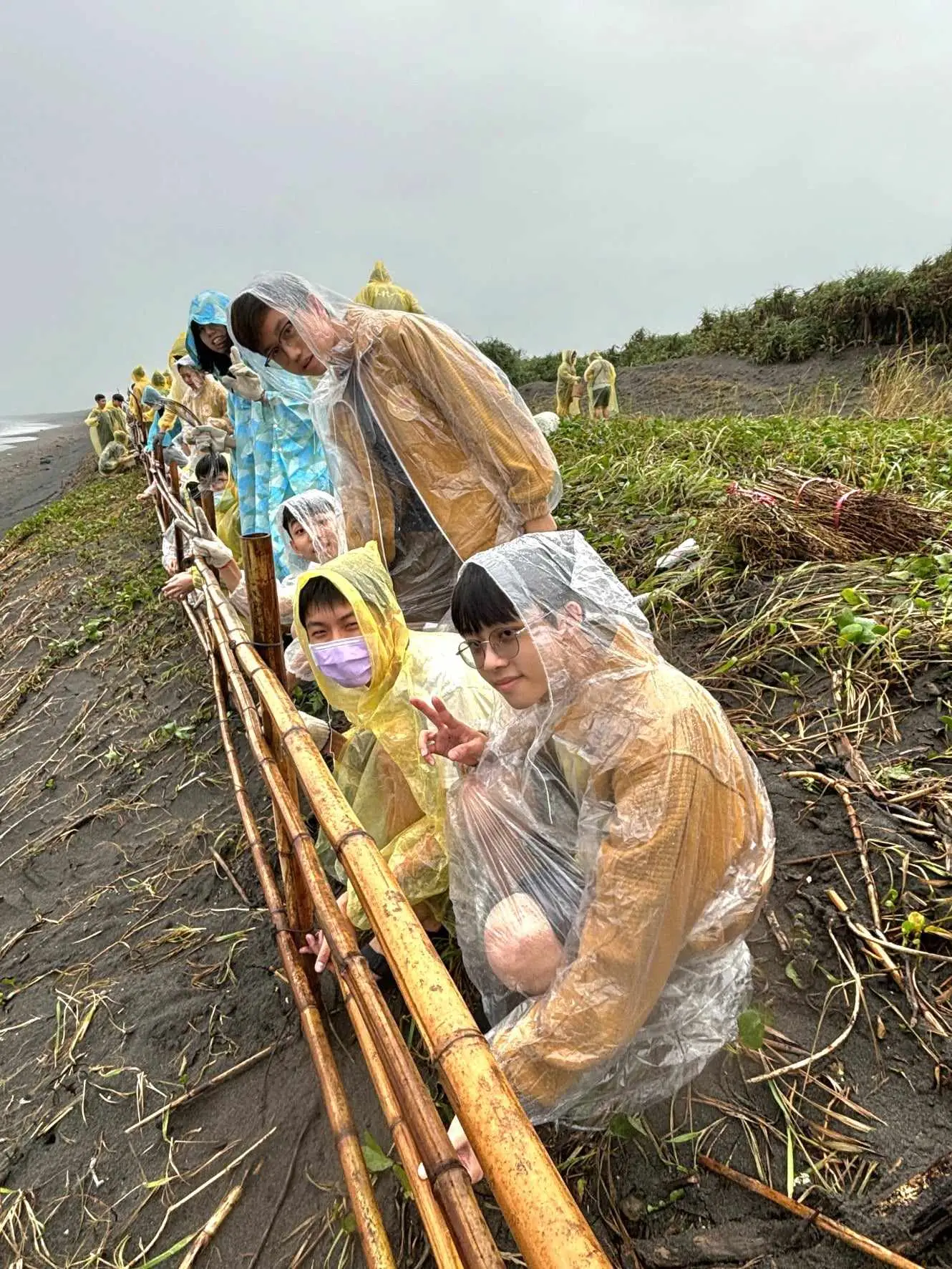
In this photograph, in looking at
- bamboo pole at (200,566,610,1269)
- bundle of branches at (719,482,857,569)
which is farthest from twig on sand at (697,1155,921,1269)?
bundle of branches at (719,482,857,569)

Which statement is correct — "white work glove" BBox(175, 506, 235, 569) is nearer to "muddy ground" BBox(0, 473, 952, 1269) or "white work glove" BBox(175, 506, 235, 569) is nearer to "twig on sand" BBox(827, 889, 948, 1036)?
"muddy ground" BBox(0, 473, 952, 1269)

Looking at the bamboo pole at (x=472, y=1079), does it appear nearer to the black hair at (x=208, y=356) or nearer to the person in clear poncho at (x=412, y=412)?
the person in clear poncho at (x=412, y=412)

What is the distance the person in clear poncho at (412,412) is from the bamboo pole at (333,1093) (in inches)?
44.4

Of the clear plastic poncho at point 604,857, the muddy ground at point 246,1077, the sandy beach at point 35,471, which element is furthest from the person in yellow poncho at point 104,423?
the clear plastic poncho at point 604,857

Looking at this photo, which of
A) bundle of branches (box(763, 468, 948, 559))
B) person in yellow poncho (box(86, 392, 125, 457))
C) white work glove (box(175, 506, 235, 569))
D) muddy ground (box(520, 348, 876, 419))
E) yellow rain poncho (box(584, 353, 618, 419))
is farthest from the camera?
person in yellow poncho (box(86, 392, 125, 457))

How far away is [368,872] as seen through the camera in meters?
1.12

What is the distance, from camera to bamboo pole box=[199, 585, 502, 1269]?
765mm

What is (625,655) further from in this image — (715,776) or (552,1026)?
(552,1026)

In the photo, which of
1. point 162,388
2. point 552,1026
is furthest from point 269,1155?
point 162,388

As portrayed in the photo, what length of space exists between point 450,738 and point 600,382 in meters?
10.4

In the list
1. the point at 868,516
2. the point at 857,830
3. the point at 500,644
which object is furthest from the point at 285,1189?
the point at 868,516

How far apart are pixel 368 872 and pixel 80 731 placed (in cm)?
405

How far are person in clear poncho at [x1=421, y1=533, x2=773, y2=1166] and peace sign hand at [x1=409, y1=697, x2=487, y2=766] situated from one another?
84mm

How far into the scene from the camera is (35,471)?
917 inches
